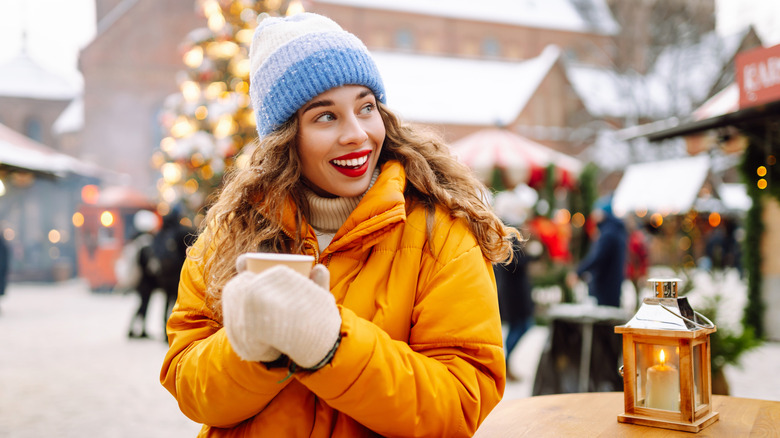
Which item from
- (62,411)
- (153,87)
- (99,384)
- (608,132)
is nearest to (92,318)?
(99,384)

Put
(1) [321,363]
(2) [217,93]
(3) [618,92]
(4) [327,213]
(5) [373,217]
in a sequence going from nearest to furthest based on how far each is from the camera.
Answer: (1) [321,363], (5) [373,217], (4) [327,213], (2) [217,93], (3) [618,92]

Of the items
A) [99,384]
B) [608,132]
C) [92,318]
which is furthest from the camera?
[608,132]

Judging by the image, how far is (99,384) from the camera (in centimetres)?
682

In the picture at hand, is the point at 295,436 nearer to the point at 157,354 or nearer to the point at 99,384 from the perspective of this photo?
the point at 99,384

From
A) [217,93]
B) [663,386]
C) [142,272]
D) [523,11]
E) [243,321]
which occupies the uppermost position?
[523,11]

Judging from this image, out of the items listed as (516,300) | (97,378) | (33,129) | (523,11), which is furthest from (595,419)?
(523,11)

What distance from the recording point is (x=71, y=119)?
1292 inches

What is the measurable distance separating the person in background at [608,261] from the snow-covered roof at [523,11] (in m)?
Answer: 30.8

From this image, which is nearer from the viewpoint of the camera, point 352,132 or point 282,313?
point 282,313

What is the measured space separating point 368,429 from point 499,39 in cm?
4033

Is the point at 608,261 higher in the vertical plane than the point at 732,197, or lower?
lower

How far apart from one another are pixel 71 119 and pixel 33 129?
3.72 m

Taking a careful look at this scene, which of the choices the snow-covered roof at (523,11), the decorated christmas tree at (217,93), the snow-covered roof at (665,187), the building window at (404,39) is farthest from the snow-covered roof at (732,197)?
the decorated christmas tree at (217,93)

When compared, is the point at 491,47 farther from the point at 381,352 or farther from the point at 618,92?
the point at 381,352
